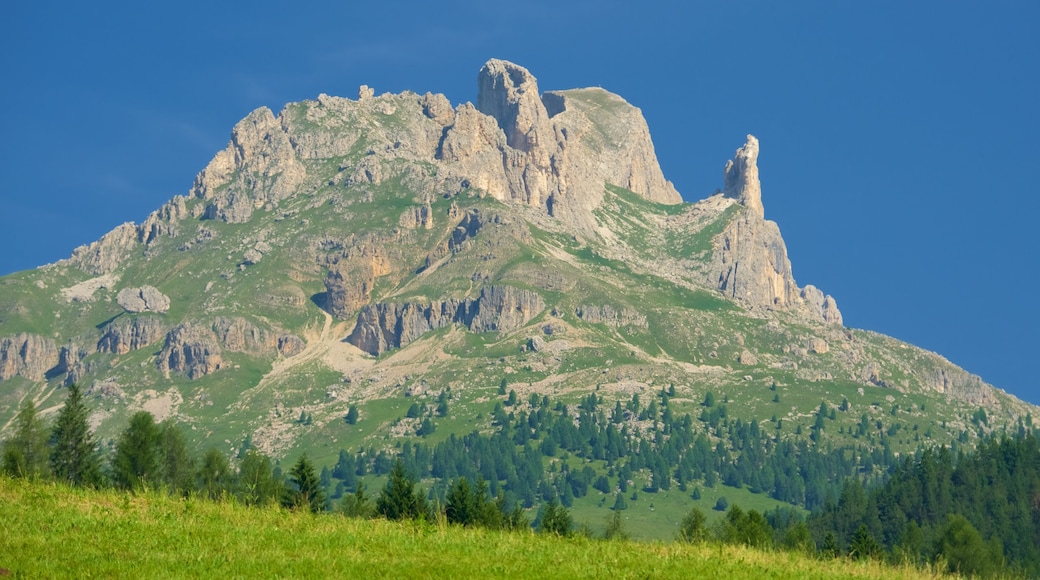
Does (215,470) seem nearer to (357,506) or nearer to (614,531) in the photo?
(357,506)

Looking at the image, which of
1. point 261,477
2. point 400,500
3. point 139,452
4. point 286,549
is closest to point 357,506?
point 400,500

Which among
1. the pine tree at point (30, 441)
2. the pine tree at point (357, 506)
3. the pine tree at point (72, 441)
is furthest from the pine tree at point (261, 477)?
the pine tree at point (30, 441)

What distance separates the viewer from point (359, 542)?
40.9 meters

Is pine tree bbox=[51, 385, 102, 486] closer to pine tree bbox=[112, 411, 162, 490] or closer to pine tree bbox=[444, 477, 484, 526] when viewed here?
pine tree bbox=[112, 411, 162, 490]

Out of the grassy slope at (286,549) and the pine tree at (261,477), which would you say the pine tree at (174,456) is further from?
the grassy slope at (286,549)

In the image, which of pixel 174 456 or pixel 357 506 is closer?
pixel 357 506

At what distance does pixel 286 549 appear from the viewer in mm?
39719

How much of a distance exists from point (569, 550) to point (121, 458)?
7880cm

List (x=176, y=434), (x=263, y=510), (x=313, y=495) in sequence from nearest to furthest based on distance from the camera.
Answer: (x=263, y=510) < (x=313, y=495) < (x=176, y=434)

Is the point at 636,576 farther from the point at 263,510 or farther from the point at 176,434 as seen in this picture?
the point at 176,434

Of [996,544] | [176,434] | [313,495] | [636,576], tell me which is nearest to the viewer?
[636,576]

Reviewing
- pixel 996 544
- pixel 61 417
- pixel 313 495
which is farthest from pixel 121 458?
pixel 996 544

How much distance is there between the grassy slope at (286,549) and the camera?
36969mm

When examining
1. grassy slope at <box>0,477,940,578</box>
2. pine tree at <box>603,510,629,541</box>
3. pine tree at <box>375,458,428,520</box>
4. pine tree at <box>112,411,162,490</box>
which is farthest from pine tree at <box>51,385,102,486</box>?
grassy slope at <box>0,477,940,578</box>
